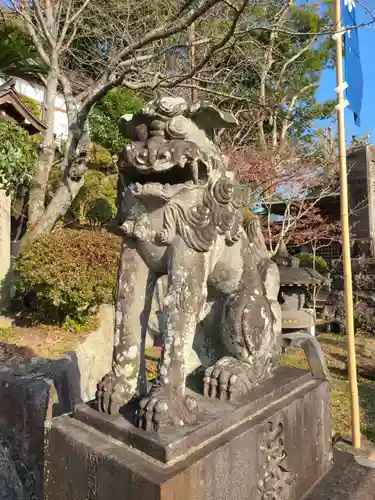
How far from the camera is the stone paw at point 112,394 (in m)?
1.63

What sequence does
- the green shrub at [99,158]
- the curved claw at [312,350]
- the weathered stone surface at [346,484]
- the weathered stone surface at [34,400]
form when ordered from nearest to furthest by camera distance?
1. the weathered stone surface at [346,484]
2. the curved claw at [312,350]
3. the weathered stone surface at [34,400]
4. the green shrub at [99,158]

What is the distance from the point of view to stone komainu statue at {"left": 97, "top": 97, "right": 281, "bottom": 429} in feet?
5.23

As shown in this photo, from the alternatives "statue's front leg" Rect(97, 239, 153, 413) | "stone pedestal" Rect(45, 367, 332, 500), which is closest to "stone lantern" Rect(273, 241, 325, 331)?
"stone pedestal" Rect(45, 367, 332, 500)

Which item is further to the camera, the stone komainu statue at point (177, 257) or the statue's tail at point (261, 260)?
the statue's tail at point (261, 260)

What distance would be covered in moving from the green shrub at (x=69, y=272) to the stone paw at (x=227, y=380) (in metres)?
3.74

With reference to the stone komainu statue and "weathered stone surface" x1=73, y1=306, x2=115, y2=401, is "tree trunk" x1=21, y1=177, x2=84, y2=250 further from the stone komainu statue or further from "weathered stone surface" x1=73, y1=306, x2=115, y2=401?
the stone komainu statue

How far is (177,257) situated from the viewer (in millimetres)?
1632

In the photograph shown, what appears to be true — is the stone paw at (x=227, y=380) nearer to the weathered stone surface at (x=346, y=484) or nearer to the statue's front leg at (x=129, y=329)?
the statue's front leg at (x=129, y=329)

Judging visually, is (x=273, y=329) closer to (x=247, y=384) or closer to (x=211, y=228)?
(x=247, y=384)

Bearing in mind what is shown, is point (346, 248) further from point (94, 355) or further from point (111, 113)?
point (111, 113)

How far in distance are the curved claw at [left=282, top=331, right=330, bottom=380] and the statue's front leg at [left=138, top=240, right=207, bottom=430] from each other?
97 cm

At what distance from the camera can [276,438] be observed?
1.78 metres

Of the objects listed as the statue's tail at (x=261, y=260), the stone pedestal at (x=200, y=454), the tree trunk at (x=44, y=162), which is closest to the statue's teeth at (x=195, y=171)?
the statue's tail at (x=261, y=260)

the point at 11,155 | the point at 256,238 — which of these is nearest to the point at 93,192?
the point at 11,155
